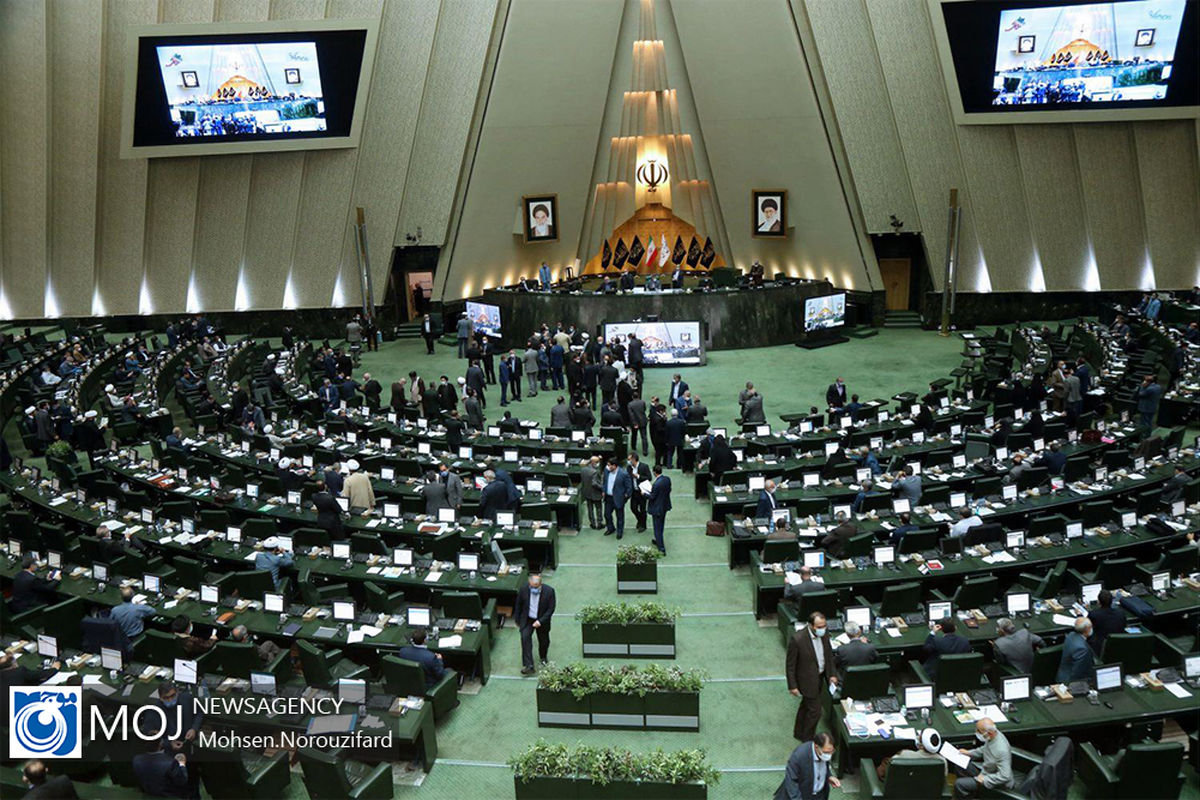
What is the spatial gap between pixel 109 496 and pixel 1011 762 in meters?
13.5

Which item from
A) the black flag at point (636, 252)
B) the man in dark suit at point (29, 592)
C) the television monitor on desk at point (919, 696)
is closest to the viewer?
the television monitor on desk at point (919, 696)

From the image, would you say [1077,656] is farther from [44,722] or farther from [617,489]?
[44,722]

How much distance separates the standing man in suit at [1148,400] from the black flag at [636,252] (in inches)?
785

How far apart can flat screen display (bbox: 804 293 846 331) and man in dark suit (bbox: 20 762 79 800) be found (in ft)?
80.8

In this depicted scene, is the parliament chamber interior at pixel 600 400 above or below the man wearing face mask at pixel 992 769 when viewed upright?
above

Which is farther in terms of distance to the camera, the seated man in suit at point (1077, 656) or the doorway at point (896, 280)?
the doorway at point (896, 280)

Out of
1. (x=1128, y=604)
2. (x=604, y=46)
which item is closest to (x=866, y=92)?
(x=604, y=46)

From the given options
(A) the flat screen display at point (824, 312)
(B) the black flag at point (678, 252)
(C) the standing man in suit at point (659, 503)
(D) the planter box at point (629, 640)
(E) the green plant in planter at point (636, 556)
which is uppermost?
(B) the black flag at point (678, 252)

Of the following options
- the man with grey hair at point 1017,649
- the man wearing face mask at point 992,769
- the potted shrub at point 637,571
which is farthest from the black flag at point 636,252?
the man wearing face mask at point 992,769

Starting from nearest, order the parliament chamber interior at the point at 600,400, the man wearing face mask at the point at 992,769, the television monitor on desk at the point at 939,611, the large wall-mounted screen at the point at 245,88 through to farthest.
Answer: the man wearing face mask at the point at 992,769, the parliament chamber interior at the point at 600,400, the television monitor on desk at the point at 939,611, the large wall-mounted screen at the point at 245,88

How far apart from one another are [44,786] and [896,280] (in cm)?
3005

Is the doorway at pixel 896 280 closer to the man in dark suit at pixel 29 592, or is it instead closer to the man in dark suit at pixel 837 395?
the man in dark suit at pixel 837 395

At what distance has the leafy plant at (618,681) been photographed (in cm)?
923

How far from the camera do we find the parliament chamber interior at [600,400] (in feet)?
29.3
